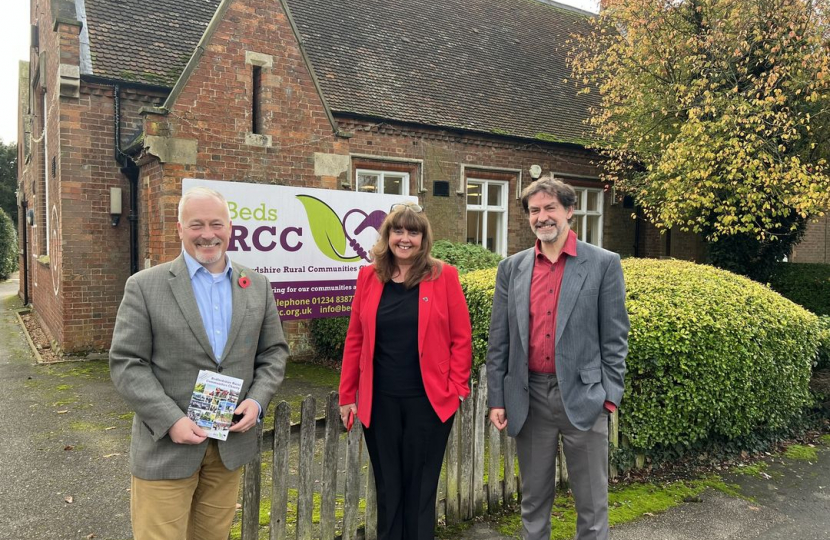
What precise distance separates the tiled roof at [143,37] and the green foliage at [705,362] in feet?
29.0

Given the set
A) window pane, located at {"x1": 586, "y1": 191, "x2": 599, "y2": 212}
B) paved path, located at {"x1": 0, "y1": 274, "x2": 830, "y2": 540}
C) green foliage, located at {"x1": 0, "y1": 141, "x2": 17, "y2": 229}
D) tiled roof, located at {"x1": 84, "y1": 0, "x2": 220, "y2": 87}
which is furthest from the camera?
green foliage, located at {"x1": 0, "y1": 141, "x2": 17, "y2": 229}

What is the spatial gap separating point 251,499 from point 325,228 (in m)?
5.24

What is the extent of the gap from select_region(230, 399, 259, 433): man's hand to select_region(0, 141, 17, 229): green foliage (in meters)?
51.2

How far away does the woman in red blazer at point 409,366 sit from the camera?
3.00 metres

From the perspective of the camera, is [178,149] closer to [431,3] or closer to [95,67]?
[95,67]

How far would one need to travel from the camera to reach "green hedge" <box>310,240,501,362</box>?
890cm

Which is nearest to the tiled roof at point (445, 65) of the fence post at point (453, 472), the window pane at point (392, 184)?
the window pane at point (392, 184)

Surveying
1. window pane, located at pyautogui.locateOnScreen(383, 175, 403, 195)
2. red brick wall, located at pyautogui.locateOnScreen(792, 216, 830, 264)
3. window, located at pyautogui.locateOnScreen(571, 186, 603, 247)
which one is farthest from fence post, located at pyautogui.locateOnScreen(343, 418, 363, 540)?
red brick wall, located at pyautogui.locateOnScreen(792, 216, 830, 264)

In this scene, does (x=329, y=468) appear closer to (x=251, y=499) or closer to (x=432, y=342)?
(x=251, y=499)

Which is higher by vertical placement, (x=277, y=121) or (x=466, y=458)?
(x=277, y=121)

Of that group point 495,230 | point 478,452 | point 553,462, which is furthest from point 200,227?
point 495,230

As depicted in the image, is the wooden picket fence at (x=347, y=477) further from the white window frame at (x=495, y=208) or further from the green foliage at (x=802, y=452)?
the white window frame at (x=495, y=208)

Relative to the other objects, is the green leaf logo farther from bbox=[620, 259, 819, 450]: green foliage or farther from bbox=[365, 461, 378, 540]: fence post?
bbox=[365, 461, 378, 540]: fence post

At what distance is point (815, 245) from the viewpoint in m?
21.4
